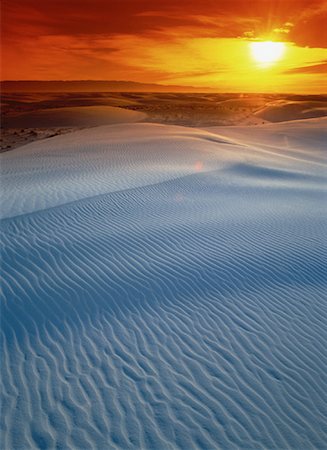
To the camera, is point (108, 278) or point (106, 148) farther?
point (106, 148)

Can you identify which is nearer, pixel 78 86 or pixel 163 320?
pixel 163 320

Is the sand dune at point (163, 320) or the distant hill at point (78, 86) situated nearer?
the sand dune at point (163, 320)

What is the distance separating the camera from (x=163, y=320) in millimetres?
5613

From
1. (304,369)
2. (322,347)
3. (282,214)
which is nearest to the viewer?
(304,369)

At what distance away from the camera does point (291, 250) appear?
7.93 metres

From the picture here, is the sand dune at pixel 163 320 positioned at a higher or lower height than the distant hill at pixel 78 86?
lower

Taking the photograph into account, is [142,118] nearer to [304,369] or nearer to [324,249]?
[324,249]

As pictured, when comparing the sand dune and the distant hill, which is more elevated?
the distant hill

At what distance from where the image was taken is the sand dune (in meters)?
4.00

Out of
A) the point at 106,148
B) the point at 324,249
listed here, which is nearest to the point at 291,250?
the point at 324,249

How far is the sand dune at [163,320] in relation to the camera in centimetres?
400

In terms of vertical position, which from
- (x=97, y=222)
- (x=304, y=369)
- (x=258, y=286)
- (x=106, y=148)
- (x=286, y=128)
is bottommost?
(x=304, y=369)

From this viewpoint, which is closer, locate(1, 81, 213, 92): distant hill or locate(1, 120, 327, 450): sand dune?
locate(1, 120, 327, 450): sand dune

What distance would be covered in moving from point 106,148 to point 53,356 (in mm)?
16661
